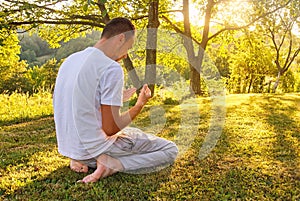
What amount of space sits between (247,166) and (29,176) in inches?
96.1

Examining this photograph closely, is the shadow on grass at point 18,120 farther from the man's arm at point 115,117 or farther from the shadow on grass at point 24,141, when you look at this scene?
the man's arm at point 115,117

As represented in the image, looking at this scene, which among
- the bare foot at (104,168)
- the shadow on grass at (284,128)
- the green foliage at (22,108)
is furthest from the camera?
the green foliage at (22,108)

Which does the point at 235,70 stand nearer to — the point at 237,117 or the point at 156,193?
the point at 237,117

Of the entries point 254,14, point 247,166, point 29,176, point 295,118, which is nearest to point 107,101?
point 29,176

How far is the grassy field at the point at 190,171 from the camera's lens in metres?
3.19

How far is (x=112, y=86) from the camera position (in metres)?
3.14

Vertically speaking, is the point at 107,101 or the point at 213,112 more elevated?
the point at 107,101

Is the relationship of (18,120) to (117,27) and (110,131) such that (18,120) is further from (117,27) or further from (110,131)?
(117,27)

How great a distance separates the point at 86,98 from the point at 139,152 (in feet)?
3.00

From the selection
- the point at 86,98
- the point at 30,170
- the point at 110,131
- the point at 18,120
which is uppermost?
the point at 86,98

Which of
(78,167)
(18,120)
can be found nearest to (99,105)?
(78,167)

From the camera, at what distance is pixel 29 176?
148 inches

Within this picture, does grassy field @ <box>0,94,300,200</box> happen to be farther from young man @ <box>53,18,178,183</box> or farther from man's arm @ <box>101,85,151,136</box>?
man's arm @ <box>101,85,151,136</box>

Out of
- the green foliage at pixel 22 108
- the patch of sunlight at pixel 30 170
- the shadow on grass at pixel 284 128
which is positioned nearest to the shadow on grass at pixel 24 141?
the patch of sunlight at pixel 30 170
